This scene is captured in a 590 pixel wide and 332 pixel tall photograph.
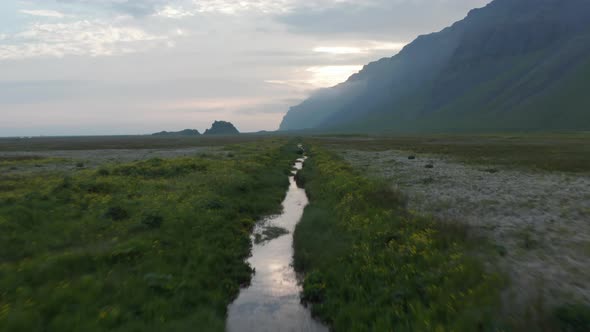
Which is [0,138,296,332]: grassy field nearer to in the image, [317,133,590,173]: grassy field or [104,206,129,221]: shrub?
[104,206,129,221]: shrub

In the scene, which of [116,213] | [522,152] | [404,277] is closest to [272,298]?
[404,277]

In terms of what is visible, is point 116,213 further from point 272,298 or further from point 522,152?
point 522,152

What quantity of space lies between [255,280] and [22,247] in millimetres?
10601

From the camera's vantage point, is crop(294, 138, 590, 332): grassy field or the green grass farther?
the green grass

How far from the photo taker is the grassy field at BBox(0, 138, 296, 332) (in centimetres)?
977

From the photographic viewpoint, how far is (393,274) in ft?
40.4

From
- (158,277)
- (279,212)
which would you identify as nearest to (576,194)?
(279,212)

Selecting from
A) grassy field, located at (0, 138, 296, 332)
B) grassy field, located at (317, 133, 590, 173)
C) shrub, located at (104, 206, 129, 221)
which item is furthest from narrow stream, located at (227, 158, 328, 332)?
grassy field, located at (317, 133, 590, 173)

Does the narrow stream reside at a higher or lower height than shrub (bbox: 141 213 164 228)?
lower

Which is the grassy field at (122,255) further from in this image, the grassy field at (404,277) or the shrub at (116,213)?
the grassy field at (404,277)

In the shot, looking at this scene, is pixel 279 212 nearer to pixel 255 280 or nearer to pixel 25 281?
pixel 255 280

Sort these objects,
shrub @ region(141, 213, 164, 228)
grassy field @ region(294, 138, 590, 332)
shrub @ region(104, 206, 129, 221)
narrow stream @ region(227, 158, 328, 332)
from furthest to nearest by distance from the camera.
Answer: shrub @ region(104, 206, 129, 221)
shrub @ region(141, 213, 164, 228)
narrow stream @ region(227, 158, 328, 332)
grassy field @ region(294, 138, 590, 332)

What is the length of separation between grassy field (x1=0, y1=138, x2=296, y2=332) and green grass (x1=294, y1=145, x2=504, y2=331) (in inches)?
152

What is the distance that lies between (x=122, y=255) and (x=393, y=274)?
11.1 m
